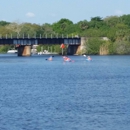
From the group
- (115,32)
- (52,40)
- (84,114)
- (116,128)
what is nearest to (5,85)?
(84,114)

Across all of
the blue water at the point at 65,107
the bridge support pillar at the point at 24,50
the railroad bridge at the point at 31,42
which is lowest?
the blue water at the point at 65,107

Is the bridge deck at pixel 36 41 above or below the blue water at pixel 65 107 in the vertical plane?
above

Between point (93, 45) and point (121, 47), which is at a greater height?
point (93, 45)

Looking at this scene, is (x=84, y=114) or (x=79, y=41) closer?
(x=84, y=114)

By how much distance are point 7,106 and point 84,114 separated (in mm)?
6232

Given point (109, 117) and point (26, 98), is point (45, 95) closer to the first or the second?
point (26, 98)

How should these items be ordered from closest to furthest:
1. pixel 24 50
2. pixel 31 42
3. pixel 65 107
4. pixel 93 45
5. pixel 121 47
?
pixel 65 107 < pixel 31 42 < pixel 121 47 < pixel 93 45 < pixel 24 50

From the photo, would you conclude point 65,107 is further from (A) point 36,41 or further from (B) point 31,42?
(B) point 31,42

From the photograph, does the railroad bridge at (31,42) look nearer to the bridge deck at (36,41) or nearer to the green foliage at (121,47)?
the bridge deck at (36,41)

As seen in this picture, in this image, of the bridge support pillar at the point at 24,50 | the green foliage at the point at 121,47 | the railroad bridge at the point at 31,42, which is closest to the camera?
the railroad bridge at the point at 31,42

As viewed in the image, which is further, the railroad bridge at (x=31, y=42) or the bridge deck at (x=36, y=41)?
the railroad bridge at (x=31, y=42)

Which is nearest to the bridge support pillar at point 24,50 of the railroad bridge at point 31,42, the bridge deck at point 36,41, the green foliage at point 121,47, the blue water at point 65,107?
the railroad bridge at point 31,42

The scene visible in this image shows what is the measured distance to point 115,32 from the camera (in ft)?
578

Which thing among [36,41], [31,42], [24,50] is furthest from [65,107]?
[24,50]
